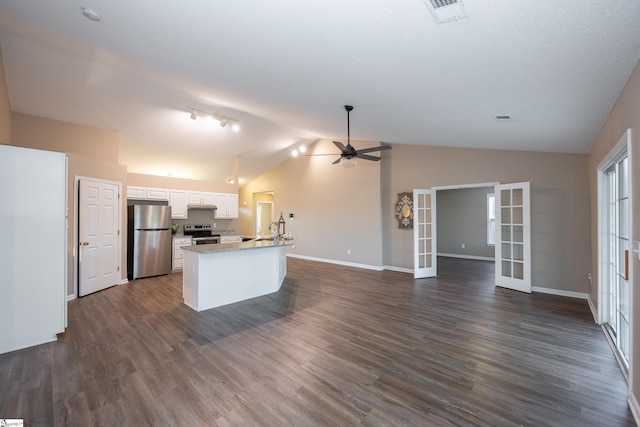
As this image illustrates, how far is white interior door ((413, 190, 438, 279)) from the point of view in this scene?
6086 mm

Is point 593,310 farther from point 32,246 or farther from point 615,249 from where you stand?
point 32,246

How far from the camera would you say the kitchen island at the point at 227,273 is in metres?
3.88

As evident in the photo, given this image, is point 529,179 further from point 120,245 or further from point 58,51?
point 120,245

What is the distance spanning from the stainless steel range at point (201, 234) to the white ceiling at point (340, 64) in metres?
2.76

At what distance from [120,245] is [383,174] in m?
6.02

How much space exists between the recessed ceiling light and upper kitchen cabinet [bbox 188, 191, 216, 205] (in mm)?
4783

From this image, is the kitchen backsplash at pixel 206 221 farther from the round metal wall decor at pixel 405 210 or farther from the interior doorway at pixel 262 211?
the round metal wall decor at pixel 405 210

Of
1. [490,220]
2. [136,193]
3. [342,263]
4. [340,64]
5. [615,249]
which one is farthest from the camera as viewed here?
[490,220]

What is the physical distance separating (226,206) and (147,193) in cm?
198

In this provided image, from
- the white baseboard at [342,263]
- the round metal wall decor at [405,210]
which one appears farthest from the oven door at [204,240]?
the round metal wall decor at [405,210]

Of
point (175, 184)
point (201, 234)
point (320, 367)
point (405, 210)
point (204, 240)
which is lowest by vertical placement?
point (320, 367)

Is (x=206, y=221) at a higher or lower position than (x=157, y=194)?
Result: lower

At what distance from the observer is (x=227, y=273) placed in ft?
13.6

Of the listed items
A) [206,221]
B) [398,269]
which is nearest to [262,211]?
[206,221]
